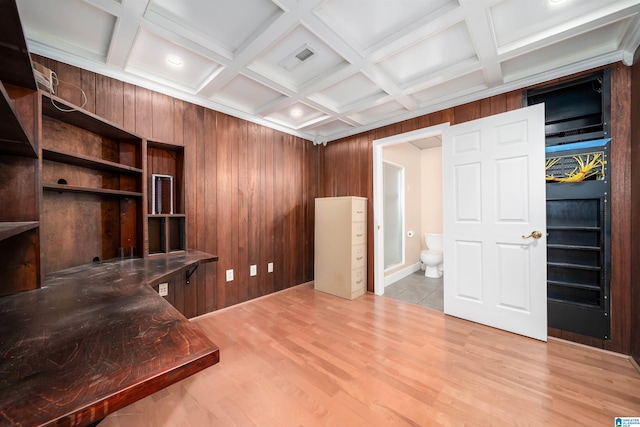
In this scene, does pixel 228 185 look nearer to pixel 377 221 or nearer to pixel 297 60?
pixel 297 60

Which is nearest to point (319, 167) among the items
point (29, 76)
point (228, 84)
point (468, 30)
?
point (228, 84)

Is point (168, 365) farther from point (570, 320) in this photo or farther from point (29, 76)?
point (570, 320)

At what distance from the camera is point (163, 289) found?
2271 millimetres

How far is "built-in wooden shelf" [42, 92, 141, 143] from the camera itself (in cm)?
145

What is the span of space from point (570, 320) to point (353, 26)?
9.48ft

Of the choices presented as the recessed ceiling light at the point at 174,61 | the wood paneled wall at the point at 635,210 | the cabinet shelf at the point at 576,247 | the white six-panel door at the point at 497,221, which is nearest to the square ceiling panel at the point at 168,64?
the recessed ceiling light at the point at 174,61

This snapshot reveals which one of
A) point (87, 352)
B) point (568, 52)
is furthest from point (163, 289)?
point (568, 52)

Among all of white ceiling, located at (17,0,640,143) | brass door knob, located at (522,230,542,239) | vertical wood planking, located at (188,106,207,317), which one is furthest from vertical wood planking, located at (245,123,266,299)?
brass door knob, located at (522,230,542,239)

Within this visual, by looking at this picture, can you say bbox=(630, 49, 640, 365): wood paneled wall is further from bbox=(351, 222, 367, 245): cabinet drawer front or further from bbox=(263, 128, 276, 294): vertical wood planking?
bbox=(263, 128, 276, 294): vertical wood planking

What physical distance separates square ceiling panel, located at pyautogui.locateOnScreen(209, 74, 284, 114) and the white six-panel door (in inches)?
78.3

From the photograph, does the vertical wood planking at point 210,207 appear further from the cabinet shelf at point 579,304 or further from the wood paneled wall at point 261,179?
the cabinet shelf at point 579,304

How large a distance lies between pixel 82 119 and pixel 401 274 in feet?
13.8

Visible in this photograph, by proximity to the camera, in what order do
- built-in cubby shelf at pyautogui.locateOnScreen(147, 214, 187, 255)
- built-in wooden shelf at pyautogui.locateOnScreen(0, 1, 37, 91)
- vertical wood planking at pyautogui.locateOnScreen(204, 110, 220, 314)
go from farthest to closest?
1. vertical wood planking at pyautogui.locateOnScreen(204, 110, 220, 314)
2. built-in cubby shelf at pyautogui.locateOnScreen(147, 214, 187, 255)
3. built-in wooden shelf at pyautogui.locateOnScreen(0, 1, 37, 91)

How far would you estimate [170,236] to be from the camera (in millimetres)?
2383
